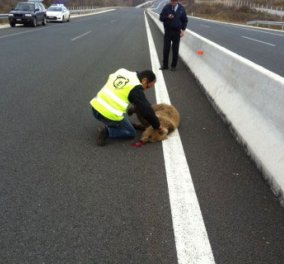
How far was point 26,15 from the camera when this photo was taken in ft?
87.8

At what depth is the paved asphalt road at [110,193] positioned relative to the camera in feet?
9.74

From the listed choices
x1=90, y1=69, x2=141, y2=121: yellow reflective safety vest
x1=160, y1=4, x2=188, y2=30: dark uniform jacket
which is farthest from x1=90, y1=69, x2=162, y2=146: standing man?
x1=160, y1=4, x2=188, y2=30: dark uniform jacket

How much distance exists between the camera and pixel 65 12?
3525 centimetres

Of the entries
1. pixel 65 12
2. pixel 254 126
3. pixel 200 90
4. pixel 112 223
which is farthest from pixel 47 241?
pixel 65 12

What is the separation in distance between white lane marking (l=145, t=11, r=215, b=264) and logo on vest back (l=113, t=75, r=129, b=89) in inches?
37.9

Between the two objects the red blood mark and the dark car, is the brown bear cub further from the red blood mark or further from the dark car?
the dark car

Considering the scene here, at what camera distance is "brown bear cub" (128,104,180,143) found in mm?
5195

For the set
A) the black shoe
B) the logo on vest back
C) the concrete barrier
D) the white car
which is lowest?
the white car

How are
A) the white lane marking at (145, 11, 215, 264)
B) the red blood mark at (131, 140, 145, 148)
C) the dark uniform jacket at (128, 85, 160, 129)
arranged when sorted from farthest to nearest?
the red blood mark at (131, 140, 145, 148), the dark uniform jacket at (128, 85, 160, 129), the white lane marking at (145, 11, 215, 264)

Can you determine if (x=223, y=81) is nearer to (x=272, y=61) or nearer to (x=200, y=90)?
(x=200, y=90)

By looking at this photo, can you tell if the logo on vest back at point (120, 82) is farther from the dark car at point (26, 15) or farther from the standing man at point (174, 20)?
the dark car at point (26, 15)

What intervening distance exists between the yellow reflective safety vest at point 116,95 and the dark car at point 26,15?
2406cm

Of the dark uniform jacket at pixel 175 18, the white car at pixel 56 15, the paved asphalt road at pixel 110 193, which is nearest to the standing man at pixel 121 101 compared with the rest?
the paved asphalt road at pixel 110 193

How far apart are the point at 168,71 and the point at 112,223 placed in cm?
807
